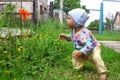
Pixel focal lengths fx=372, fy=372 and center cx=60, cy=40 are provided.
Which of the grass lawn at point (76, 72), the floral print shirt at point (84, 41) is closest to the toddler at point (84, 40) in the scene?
the floral print shirt at point (84, 41)

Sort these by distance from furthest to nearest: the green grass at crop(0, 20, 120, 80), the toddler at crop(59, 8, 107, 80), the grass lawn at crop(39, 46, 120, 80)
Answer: the toddler at crop(59, 8, 107, 80)
the grass lawn at crop(39, 46, 120, 80)
the green grass at crop(0, 20, 120, 80)

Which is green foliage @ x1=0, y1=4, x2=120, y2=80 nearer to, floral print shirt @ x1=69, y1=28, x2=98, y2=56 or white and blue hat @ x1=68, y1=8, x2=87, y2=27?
floral print shirt @ x1=69, y1=28, x2=98, y2=56

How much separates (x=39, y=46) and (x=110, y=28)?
14.2m

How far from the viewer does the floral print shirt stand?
3779mm

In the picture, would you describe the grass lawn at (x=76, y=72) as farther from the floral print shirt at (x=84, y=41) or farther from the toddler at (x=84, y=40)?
the floral print shirt at (x=84, y=41)

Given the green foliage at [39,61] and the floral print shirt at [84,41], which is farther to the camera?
the floral print shirt at [84,41]

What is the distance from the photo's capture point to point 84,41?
384 centimetres

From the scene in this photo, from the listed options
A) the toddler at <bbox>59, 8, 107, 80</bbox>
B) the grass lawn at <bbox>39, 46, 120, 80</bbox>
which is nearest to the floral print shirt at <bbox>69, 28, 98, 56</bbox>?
the toddler at <bbox>59, 8, 107, 80</bbox>

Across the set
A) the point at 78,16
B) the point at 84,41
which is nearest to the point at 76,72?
the point at 84,41

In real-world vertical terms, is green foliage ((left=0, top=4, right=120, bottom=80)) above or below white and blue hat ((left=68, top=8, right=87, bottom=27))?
below

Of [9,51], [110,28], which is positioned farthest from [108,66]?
[110,28]

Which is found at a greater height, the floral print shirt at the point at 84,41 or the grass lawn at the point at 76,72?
the floral print shirt at the point at 84,41

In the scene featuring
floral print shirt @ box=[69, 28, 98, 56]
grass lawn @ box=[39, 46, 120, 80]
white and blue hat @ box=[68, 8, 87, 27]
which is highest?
white and blue hat @ box=[68, 8, 87, 27]

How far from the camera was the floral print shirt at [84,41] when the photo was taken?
378 centimetres
